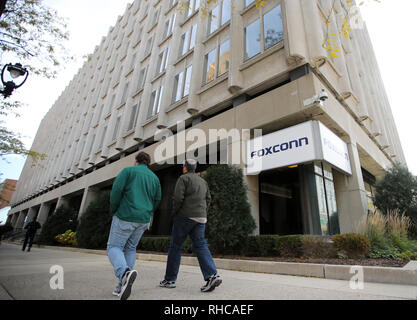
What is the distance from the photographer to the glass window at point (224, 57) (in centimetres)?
1220

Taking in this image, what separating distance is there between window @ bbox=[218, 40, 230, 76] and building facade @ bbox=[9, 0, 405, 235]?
7cm

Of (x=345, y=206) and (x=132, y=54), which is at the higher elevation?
(x=132, y=54)

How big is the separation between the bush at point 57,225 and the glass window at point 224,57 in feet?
54.0

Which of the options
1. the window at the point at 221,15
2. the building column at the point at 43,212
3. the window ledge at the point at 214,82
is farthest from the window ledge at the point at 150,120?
the building column at the point at 43,212

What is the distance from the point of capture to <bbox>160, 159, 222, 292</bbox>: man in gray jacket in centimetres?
314

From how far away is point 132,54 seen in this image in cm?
2289

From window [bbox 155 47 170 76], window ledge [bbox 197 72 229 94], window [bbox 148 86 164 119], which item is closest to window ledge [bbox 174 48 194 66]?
window [bbox 155 47 170 76]

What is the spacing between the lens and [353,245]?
17.9 feet

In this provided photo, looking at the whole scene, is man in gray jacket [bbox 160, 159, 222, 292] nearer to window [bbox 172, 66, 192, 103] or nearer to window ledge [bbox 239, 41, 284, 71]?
window ledge [bbox 239, 41, 284, 71]

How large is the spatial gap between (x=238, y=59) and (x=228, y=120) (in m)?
3.19

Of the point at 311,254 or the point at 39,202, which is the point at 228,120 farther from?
the point at 39,202

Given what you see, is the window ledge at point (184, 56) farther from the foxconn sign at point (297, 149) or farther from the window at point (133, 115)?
the foxconn sign at point (297, 149)
